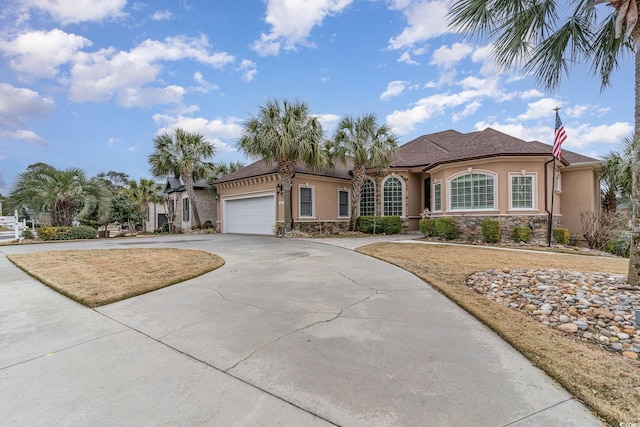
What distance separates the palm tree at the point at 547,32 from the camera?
578 centimetres

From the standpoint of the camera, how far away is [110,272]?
671 centimetres

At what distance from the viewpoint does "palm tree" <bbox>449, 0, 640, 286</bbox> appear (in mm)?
5777

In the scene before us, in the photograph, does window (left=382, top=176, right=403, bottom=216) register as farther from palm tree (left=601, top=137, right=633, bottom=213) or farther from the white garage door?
palm tree (left=601, top=137, right=633, bottom=213)

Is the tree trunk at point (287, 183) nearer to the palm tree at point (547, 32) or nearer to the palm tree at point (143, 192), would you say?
the palm tree at point (547, 32)

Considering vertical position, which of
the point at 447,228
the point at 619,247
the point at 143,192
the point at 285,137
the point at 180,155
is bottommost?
the point at 619,247

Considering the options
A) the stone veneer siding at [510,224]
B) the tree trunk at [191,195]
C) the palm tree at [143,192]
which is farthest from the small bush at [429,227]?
the palm tree at [143,192]

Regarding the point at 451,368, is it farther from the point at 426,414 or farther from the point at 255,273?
the point at 255,273

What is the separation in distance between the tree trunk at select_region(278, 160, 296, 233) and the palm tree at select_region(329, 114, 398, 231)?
2736 millimetres

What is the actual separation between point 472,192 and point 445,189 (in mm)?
1308

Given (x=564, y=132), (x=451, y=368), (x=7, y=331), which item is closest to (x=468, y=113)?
(x=564, y=132)

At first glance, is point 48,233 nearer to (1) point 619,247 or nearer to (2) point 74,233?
(2) point 74,233

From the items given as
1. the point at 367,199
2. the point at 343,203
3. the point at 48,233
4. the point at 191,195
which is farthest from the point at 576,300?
the point at 191,195

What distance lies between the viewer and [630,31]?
463 cm

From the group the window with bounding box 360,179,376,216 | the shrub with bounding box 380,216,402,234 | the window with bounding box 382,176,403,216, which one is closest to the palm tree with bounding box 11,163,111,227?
the window with bounding box 360,179,376,216
